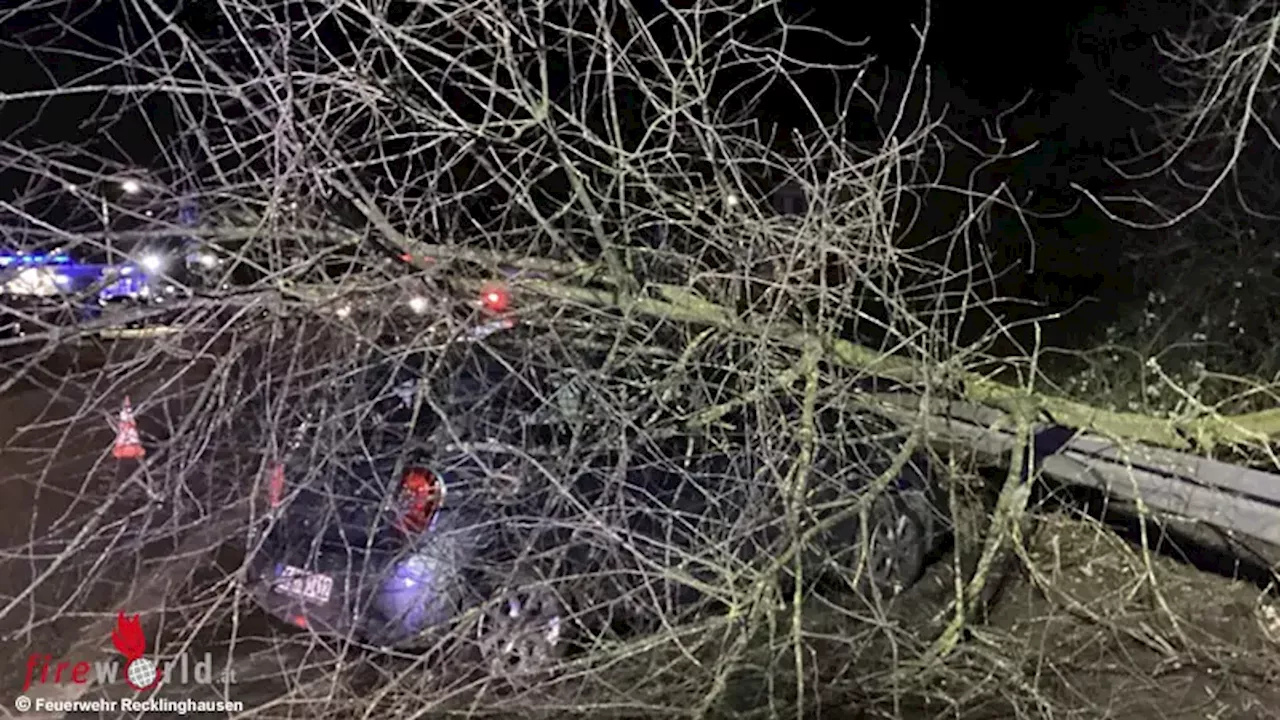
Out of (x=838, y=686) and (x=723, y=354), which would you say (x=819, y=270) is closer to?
(x=723, y=354)

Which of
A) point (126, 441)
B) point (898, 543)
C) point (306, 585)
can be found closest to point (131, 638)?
point (306, 585)

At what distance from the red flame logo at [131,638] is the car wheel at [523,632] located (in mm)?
1454

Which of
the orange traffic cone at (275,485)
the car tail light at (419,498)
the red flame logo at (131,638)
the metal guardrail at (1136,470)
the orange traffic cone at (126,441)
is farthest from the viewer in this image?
the metal guardrail at (1136,470)

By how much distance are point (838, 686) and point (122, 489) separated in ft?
8.12

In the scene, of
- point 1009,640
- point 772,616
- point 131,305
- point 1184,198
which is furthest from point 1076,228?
point 131,305

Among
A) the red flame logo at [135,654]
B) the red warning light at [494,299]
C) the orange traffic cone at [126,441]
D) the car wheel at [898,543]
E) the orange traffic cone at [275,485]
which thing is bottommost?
the red flame logo at [135,654]

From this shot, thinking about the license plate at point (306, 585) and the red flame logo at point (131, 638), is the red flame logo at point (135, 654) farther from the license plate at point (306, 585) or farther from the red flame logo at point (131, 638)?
the license plate at point (306, 585)

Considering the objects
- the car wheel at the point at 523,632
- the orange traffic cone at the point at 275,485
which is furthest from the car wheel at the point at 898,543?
the orange traffic cone at the point at 275,485

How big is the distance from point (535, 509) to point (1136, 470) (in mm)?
2929

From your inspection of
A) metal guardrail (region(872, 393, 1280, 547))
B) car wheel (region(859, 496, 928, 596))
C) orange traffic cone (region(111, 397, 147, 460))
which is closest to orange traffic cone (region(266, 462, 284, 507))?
orange traffic cone (region(111, 397, 147, 460))

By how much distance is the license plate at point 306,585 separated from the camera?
4.41 metres

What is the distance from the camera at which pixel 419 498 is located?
13.8 feet

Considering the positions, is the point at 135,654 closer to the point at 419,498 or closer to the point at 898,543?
the point at 419,498

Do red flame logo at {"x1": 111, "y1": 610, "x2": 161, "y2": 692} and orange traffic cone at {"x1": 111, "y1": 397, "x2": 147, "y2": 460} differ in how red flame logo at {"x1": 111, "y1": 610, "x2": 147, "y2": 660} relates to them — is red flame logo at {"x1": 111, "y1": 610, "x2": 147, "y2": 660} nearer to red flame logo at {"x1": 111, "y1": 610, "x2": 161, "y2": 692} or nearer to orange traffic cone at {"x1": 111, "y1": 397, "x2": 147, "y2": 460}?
red flame logo at {"x1": 111, "y1": 610, "x2": 161, "y2": 692}
